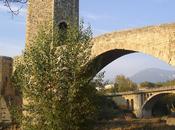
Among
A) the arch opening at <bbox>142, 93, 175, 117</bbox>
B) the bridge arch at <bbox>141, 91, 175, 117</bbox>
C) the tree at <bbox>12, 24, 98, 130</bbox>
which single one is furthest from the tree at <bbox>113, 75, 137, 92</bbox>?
the tree at <bbox>12, 24, 98, 130</bbox>

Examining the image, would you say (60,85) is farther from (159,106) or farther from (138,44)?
(159,106)

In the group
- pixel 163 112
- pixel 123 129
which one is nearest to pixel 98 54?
pixel 123 129

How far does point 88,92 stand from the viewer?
1302cm

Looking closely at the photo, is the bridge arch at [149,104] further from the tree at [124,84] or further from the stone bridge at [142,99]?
the tree at [124,84]

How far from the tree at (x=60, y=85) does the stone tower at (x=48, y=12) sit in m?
7.19

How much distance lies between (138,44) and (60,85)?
14.8 ft

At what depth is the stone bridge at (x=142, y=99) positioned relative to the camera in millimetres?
52856

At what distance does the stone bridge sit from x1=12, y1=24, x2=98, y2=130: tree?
38.6 m

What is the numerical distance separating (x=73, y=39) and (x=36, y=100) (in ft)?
7.29

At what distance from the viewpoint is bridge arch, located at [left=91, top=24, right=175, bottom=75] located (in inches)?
592

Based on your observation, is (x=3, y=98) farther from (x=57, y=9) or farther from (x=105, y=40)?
(x=105, y=40)

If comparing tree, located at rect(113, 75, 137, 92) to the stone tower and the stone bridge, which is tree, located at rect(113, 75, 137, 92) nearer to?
the stone bridge

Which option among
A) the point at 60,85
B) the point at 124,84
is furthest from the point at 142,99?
the point at 60,85

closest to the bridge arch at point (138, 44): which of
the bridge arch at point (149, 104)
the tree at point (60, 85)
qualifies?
the tree at point (60, 85)
